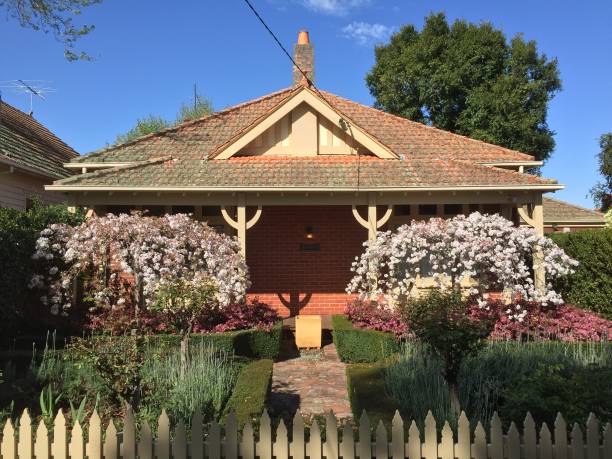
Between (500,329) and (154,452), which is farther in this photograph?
(500,329)

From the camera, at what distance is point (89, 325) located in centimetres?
1012

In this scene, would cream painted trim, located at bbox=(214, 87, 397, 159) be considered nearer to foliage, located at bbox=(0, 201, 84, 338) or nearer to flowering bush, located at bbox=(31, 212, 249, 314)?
flowering bush, located at bbox=(31, 212, 249, 314)

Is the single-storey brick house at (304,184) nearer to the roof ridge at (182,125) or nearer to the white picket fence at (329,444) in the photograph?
the roof ridge at (182,125)

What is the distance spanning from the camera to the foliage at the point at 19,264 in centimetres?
911

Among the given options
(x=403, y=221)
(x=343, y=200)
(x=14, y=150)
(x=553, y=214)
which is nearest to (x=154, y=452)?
(x=343, y=200)

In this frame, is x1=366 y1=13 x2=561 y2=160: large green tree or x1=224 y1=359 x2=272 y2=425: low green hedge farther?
x1=366 y1=13 x2=561 y2=160: large green tree

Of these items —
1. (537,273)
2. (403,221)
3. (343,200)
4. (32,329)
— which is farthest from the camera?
(403,221)

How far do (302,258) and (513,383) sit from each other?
8856 millimetres

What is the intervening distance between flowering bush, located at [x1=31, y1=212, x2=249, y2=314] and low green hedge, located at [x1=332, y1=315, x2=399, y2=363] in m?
2.34

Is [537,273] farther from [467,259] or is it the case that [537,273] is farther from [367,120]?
[367,120]

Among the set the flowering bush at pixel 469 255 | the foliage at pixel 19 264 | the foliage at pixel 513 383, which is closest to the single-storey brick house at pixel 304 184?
the foliage at pixel 19 264

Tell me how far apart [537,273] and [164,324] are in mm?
8195

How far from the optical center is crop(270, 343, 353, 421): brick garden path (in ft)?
22.5

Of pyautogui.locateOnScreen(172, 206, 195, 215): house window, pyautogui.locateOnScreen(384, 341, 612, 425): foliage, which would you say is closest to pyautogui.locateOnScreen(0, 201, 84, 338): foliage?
pyautogui.locateOnScreen(172, 206, 195, 215): house window
